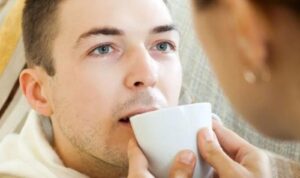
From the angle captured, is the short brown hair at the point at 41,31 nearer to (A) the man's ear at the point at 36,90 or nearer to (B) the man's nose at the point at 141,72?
(A) the man's ear at the point at 36,90

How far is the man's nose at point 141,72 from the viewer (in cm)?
112

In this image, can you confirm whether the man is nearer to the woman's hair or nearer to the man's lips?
the man's lips

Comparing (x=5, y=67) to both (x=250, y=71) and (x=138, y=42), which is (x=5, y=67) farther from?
(x=250, y=71)

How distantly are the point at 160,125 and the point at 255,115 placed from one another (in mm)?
227

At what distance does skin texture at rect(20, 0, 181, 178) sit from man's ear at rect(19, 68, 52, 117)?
0.04ft

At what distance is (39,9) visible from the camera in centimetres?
131

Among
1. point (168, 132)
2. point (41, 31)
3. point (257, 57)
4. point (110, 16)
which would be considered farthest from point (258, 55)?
point (41, 31)

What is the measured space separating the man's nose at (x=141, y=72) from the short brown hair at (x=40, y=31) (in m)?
0.20

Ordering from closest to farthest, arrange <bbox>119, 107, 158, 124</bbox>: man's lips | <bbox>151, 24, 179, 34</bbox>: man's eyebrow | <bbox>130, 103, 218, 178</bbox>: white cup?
<bbox>130, 103, 218, 178</bbox>: white cup < <bbox>119, 107, 158, 124</bbox>: man's lips < <bbox>151, 24, 179, 34</bbox>: man's eyebrow

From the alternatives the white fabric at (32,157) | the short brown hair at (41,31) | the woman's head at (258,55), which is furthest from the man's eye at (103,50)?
the woman's head at (258,55)

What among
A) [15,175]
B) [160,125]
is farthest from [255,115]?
[15,175]

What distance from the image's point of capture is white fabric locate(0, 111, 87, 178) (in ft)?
4.03

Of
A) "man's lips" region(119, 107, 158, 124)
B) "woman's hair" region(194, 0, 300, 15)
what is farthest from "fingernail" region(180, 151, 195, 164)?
"woman's hair" region(194, 0, 300, 15)

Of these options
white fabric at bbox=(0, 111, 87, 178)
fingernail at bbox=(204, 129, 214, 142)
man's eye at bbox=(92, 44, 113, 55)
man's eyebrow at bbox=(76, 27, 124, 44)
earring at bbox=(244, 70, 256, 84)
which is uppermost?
earring at bbox=(244, 70, 256, 84)
